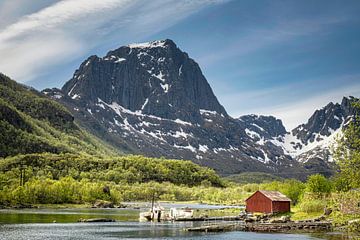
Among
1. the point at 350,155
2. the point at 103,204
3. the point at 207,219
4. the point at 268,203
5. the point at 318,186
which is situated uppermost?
the point at 350,155

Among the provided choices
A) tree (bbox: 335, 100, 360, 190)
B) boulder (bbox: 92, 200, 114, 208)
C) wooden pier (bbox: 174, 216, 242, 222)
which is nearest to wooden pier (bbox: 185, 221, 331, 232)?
wooden pier (bbox: 174, 216, 242, 222)

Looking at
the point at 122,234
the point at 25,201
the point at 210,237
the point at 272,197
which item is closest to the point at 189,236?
the point at 210,237

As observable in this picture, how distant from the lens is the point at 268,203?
126m

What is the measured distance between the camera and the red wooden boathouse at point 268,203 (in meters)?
125

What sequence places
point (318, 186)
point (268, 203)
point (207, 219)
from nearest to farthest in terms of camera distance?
point (318, 186) < point (268, 203) < point (207, 219)

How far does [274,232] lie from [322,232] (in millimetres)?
8933

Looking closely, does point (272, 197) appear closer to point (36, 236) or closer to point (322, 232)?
point (322, 232)

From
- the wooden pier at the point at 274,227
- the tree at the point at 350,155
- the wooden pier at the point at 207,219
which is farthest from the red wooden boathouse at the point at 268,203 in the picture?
the tree at the point at 350,155

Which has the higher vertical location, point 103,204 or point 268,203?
point 268,203

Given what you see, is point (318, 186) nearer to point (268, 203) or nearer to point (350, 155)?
point (268, 203)

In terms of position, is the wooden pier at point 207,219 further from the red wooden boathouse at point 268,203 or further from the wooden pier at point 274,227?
the wooden pier at point 274,227

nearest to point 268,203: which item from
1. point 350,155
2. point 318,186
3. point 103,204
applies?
point 318,186

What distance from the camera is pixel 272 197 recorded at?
125875mm

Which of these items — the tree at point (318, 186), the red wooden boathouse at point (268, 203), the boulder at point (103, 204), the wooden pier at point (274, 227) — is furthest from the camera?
the boulder at point (103, 204)
